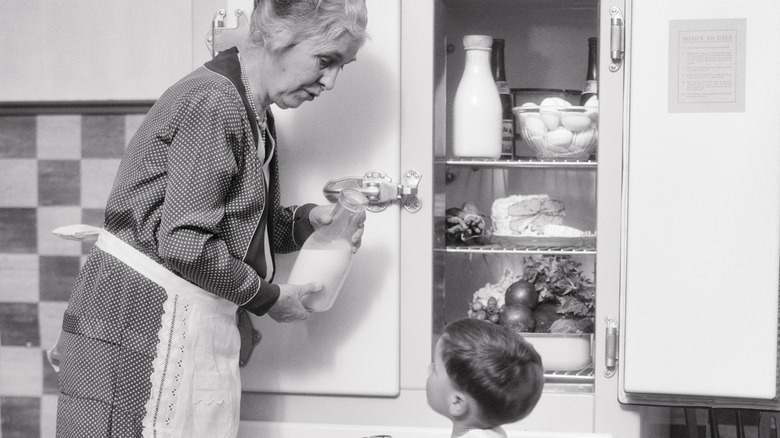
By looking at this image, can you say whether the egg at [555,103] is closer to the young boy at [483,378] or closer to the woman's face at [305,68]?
the woman's face at [305,68]

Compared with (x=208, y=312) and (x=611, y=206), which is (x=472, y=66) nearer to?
(x=611, y=206)

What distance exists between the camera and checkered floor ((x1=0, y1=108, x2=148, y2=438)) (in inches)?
90.2

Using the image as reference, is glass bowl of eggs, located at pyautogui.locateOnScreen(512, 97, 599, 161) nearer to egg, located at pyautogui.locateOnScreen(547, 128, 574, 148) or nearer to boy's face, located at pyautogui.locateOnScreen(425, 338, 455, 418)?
egg, located at pyautogui.locateOnScreen(547, 128, 574, 148)

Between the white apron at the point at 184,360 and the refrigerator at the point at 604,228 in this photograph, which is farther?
the refrigerator at the point at 604,228

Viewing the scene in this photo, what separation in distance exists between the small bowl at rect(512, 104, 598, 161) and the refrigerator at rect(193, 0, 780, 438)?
0.04 m

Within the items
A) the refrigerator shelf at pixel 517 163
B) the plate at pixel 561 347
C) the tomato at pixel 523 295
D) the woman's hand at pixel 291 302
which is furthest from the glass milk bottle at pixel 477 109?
the woman's hand at pixel 291 302

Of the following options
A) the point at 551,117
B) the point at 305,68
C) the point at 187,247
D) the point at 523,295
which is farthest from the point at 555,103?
the point at 187,247

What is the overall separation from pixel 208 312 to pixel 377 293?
409mm

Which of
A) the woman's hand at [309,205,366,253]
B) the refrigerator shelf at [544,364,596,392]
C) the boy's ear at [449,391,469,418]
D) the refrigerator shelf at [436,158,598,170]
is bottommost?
the refrigerator shelf at [544,364,596,392]

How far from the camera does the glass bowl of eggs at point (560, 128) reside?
1870 millimetres

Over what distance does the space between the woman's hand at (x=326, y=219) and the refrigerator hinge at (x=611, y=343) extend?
20.3 inches

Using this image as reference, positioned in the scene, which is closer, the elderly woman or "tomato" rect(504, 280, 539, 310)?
the elderly woman

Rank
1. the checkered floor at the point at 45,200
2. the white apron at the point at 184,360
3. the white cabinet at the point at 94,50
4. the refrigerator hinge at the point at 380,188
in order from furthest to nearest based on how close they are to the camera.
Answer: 1. the checkered floor at the point at 45,200
2. the white cabinet at the point at 94,50
3. the refrigerator hinge at the point at 380,188
4. the white apron at the point at 184,360

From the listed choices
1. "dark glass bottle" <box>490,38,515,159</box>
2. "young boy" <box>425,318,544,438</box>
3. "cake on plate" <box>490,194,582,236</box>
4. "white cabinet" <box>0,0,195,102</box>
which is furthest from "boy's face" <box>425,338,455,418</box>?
"white cabinet" <box>0,0,195,102</box>
